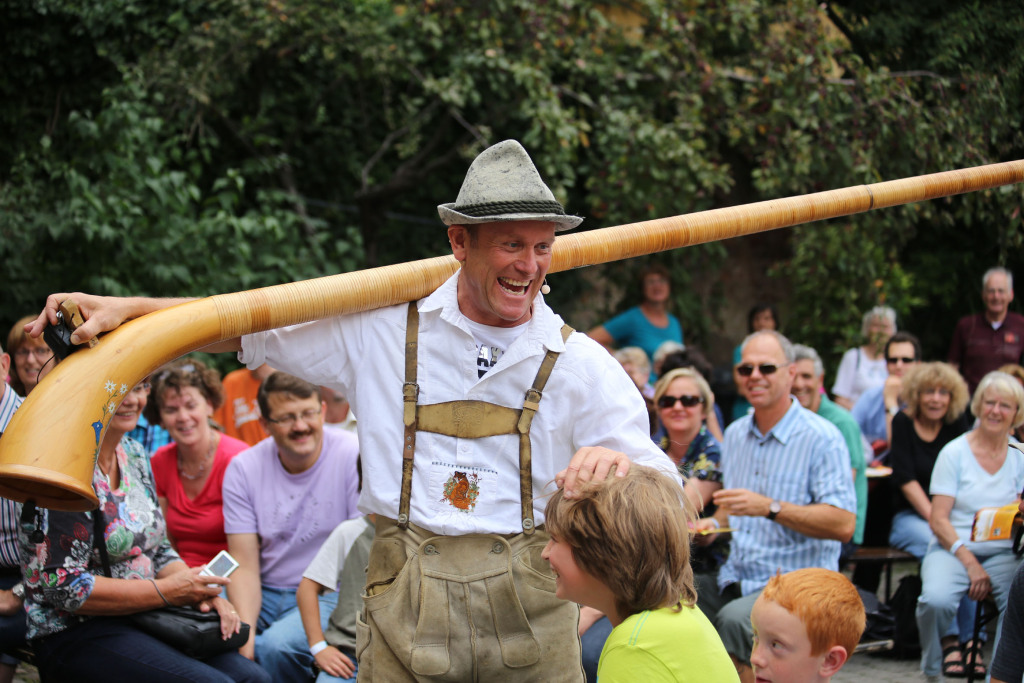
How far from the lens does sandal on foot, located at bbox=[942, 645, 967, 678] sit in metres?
4.50

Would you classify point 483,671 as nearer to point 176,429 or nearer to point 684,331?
point 176,429

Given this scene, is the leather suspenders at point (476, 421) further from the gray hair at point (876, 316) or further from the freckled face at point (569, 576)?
the gray hair at point (876, 316)

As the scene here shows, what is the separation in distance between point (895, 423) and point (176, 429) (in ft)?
12.4

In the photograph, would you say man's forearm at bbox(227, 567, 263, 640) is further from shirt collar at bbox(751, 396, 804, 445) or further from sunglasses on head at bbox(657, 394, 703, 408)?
shirt collar at bbox(751, 396, 804, 445)

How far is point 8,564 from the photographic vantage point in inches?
139

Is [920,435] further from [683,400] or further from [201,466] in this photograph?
[201,466]

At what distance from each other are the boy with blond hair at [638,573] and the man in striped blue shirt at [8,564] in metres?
2.23

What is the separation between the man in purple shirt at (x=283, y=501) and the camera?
4.07 meters

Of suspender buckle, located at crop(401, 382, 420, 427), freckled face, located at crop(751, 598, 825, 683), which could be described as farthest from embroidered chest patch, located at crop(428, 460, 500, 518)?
freckled face, located at crop(751, 598, 825, 683)

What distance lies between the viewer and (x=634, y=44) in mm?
7594

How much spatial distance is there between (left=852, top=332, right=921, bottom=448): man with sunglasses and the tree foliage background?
1.04 metres

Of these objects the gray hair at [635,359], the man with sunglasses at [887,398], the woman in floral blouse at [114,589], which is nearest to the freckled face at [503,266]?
the woman in floral blouse at [114,589]

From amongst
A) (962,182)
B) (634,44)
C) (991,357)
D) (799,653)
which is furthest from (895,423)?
(634,44)

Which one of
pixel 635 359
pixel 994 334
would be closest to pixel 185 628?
pixel 635 359
